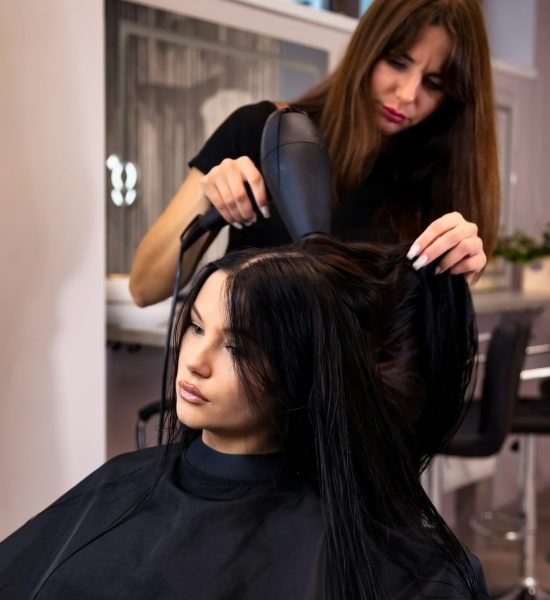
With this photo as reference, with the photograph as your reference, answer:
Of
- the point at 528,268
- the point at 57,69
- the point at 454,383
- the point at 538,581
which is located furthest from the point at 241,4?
the point at 538,581

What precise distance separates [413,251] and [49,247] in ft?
2.96

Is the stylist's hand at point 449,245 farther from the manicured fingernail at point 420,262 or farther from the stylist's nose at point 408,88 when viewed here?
the stylist's nose at point 408,88

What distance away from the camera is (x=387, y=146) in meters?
1.34

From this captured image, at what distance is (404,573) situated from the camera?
2.89 feet

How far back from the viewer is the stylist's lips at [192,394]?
936mm

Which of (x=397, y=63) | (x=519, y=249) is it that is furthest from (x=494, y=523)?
(x=397, y=63)

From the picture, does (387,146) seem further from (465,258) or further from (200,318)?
(200,318)

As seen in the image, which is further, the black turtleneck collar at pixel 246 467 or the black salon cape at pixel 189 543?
the black turtleneck collar at pixel 246 467

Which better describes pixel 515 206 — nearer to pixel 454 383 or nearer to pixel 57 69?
pixel 57 69

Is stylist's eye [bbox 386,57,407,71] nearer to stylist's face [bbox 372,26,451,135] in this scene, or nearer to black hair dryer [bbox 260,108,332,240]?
stylist's face [bbox 372,26,451,135]

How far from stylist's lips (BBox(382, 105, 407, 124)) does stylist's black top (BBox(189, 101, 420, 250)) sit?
0.35 feet

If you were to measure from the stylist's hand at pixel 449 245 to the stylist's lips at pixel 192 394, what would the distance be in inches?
11.1

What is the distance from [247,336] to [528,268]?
9.68 feet

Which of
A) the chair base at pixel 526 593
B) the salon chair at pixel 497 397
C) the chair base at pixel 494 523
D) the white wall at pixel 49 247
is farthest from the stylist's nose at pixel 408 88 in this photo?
the chair base at pixel 494 523
